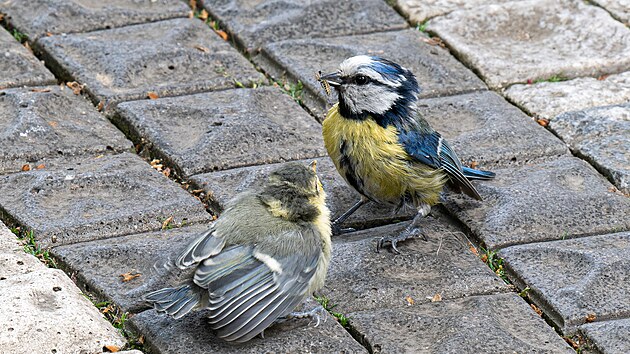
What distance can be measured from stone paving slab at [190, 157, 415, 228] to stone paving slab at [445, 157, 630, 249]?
35 centimetres

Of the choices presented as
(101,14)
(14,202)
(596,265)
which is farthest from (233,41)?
(596,265)

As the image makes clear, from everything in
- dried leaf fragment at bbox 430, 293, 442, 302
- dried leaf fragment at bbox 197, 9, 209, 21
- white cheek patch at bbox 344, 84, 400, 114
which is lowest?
Result: dried leaf fragment at bbox 430, 293, 442, 302

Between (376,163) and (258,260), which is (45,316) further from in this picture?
(376,163)

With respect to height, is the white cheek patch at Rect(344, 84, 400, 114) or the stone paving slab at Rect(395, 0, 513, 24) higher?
the white cheek patch at Rect(344, 84, 400, 114)

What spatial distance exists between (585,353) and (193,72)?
2.95 meters

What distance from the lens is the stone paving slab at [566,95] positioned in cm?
614

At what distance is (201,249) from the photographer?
4.04 meters

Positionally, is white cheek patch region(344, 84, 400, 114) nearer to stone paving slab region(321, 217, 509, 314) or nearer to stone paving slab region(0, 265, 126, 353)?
stone paving slab region(321, 217, 509, 314)

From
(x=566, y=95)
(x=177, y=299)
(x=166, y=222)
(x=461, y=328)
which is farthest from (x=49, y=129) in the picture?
(x=566, y=95)

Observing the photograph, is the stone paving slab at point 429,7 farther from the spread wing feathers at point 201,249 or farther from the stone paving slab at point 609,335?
the spread wing feathers at point 201,249

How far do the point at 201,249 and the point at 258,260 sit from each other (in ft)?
0.73

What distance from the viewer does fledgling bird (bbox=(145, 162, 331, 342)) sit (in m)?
3.93

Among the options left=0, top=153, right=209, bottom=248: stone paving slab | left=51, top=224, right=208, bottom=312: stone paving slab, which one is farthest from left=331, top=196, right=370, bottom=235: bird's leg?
left=51, top=224, right=208, bottom=312: stone paving slab

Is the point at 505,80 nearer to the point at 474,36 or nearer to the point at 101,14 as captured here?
the point at 474,36
